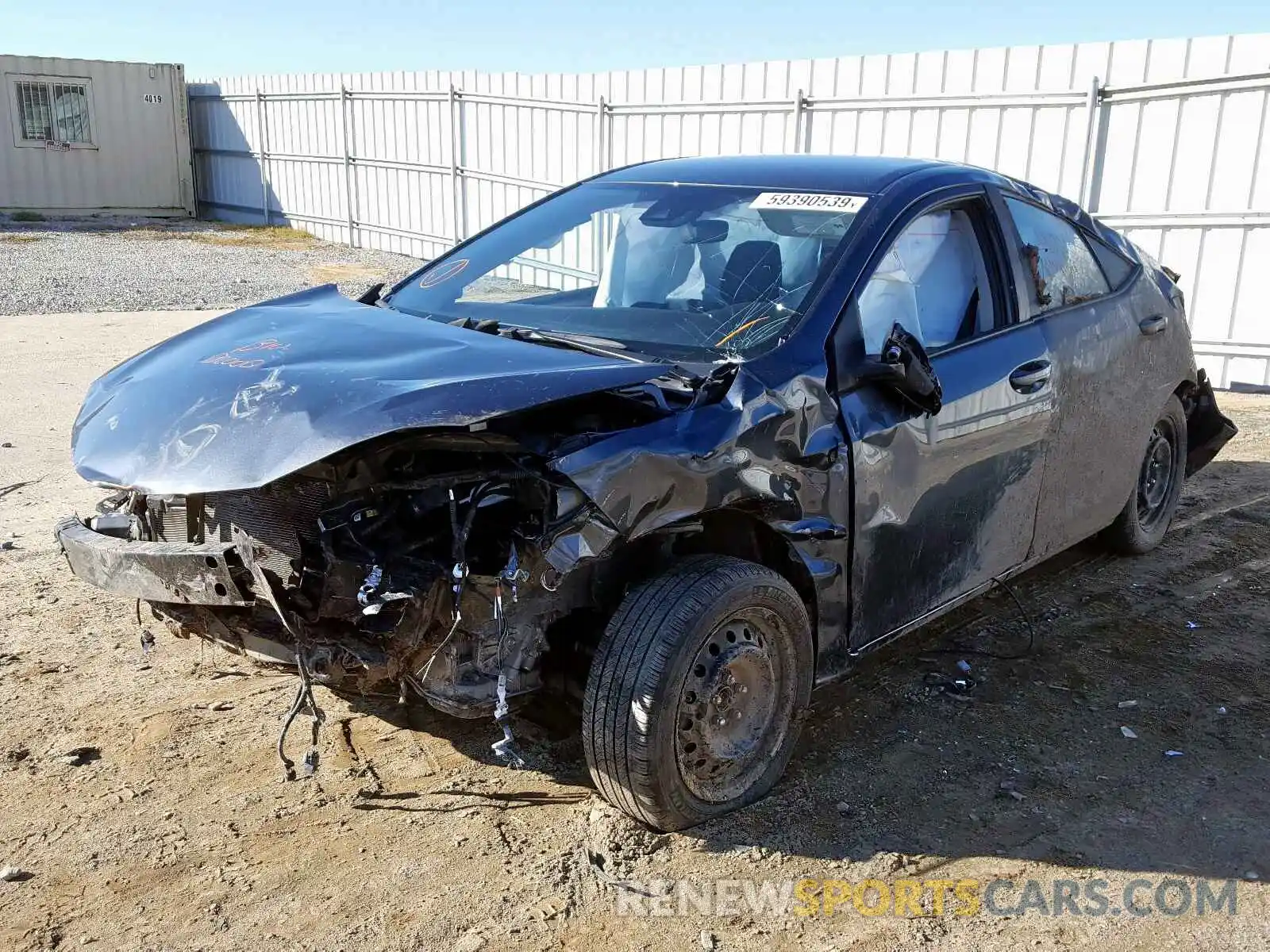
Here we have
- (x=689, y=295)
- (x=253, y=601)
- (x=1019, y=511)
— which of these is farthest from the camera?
(x=1019, y=511)

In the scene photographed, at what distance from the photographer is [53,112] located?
23062 millimetres

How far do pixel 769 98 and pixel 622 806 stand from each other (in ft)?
33.5

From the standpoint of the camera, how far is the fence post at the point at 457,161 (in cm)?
1652

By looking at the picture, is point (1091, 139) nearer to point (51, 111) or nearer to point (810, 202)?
point (810, 202)

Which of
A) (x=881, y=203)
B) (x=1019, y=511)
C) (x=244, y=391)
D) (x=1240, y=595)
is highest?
(x=881, y=203)

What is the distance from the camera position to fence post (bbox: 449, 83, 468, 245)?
16.5m

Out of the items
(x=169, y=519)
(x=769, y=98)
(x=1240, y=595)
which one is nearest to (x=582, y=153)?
(x=769, y=98)

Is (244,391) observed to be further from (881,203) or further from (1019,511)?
(1019,511)

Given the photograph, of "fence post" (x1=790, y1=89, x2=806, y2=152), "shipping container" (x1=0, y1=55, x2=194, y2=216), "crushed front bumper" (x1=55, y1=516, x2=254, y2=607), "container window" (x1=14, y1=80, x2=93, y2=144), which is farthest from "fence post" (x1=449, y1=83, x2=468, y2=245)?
"crushed front bumper" (x1=55, y1=516, x2=254, y2=607)

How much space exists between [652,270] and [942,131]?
24.8ft

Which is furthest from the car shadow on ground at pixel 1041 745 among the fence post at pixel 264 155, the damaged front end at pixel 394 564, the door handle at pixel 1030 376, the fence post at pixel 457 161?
the fence post at pixel 264 155

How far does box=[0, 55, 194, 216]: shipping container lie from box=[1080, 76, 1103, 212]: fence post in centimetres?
2006

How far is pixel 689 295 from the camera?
3.70 metres

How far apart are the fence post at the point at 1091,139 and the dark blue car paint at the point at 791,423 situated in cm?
568
